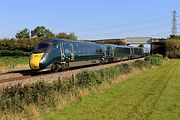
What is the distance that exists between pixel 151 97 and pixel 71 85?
4234mm

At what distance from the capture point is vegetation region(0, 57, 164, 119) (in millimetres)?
12414

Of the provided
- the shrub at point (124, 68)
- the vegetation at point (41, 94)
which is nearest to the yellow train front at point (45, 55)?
the shrub at point (124, 68)

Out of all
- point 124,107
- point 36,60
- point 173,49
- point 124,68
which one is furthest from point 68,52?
point 173,49

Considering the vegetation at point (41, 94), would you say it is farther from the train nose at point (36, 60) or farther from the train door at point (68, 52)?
the train door at point (68, 52)

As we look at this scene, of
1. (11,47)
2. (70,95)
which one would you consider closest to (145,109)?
(70,95)

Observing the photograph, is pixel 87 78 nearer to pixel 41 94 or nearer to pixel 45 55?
pixel 41 94

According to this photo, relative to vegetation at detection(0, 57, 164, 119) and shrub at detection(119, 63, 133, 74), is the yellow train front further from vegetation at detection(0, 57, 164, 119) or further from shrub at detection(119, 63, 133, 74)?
vegetation at detection(0, 57, 164, 119)

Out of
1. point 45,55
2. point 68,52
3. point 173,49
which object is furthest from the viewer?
point 173,49

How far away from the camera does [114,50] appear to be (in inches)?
2010

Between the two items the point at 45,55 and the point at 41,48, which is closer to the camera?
the point at 45,55

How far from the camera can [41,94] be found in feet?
45.9

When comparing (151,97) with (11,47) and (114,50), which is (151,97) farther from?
(11,47)

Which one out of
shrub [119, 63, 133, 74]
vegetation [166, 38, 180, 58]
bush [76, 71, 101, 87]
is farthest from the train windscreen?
vegetation [166, 38, 180, 58]

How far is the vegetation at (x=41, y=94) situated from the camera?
40.7ft
